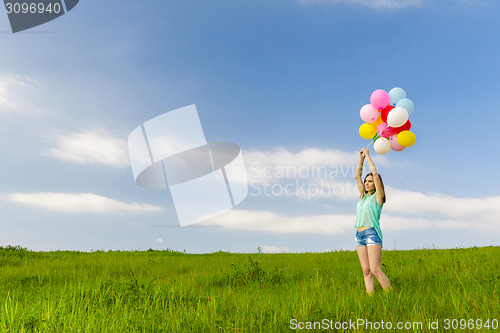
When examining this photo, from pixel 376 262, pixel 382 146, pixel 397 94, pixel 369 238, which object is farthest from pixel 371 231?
pixel 397 94

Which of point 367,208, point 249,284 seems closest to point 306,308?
point 367,208

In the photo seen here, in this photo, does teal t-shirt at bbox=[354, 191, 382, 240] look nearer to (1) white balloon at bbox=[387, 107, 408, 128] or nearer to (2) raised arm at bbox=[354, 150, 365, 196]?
(2) raised arm at bbox=[354, 150, 365, 196]

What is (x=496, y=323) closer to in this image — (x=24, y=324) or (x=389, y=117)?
(x=389, y=117)

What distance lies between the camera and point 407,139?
6797mm

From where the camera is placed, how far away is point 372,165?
635 centimetres

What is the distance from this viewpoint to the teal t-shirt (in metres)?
6.02

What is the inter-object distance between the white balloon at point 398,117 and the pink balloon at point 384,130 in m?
0.43

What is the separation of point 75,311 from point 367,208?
16.0ft

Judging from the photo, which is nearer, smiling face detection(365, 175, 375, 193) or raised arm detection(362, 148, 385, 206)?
raised arm detection(362, 148, 385, 206)

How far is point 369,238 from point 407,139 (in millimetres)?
2134

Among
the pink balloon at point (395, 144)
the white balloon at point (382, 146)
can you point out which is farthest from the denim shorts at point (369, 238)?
the pink balloon at point (395, 144)

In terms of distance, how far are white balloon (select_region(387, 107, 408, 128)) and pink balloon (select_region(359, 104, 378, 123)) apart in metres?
0.49

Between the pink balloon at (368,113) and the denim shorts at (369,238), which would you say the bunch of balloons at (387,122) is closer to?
the pink balloon at (368,113)

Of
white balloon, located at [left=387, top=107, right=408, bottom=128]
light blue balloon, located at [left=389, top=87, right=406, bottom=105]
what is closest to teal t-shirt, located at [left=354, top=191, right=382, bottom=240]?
white balloon, located at [left=387, top=107, right=408, bottom=128]
